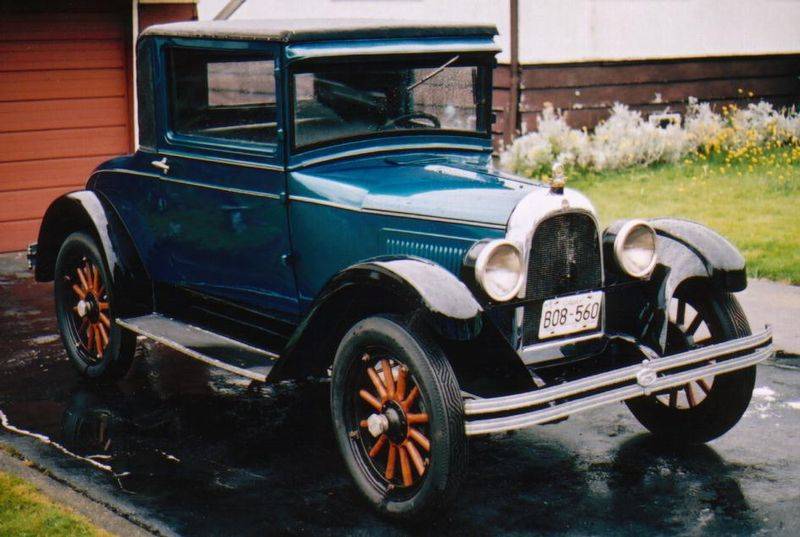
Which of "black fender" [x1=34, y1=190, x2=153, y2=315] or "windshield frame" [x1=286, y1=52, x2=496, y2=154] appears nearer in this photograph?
"windshield frame" [x1=286, y1=52, x2=496, y2=154]

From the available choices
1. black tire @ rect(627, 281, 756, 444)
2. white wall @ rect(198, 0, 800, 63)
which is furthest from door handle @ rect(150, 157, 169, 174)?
white wall @ rect(198, 0, 800, 63)

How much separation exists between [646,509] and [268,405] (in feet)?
7.33

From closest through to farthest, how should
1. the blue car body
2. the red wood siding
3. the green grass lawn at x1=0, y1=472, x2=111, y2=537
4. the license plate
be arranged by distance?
the green grass lawn at x1=0, y1=472, x2=111, y2=537
the blue car body
the license plate
the red wood siding

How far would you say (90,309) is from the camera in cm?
646

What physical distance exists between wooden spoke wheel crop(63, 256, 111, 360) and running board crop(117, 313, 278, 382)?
14.6 inches

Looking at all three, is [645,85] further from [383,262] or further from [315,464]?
[383,262]

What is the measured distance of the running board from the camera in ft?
17.2

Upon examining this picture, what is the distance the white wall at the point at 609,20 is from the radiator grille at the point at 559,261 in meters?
8.32

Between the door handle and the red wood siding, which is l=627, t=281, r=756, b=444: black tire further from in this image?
the red wood siding

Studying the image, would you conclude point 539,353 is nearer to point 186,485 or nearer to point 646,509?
point 646,509

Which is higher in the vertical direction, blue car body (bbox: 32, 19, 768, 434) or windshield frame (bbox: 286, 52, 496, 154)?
windshield frame (bbox: 286, 52, 496, 154)

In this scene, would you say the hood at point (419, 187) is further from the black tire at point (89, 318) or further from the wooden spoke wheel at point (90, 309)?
the wooden spoke wheel at point (90, 309)

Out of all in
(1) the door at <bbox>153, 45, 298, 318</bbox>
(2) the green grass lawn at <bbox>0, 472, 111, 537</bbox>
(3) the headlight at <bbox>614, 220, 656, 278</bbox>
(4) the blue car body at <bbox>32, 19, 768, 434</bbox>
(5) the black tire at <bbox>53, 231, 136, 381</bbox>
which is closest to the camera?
(2) the green grass lawn at <bbox>0, 472, 111, 537</bbox>

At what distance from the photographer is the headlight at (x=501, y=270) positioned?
4551mm
